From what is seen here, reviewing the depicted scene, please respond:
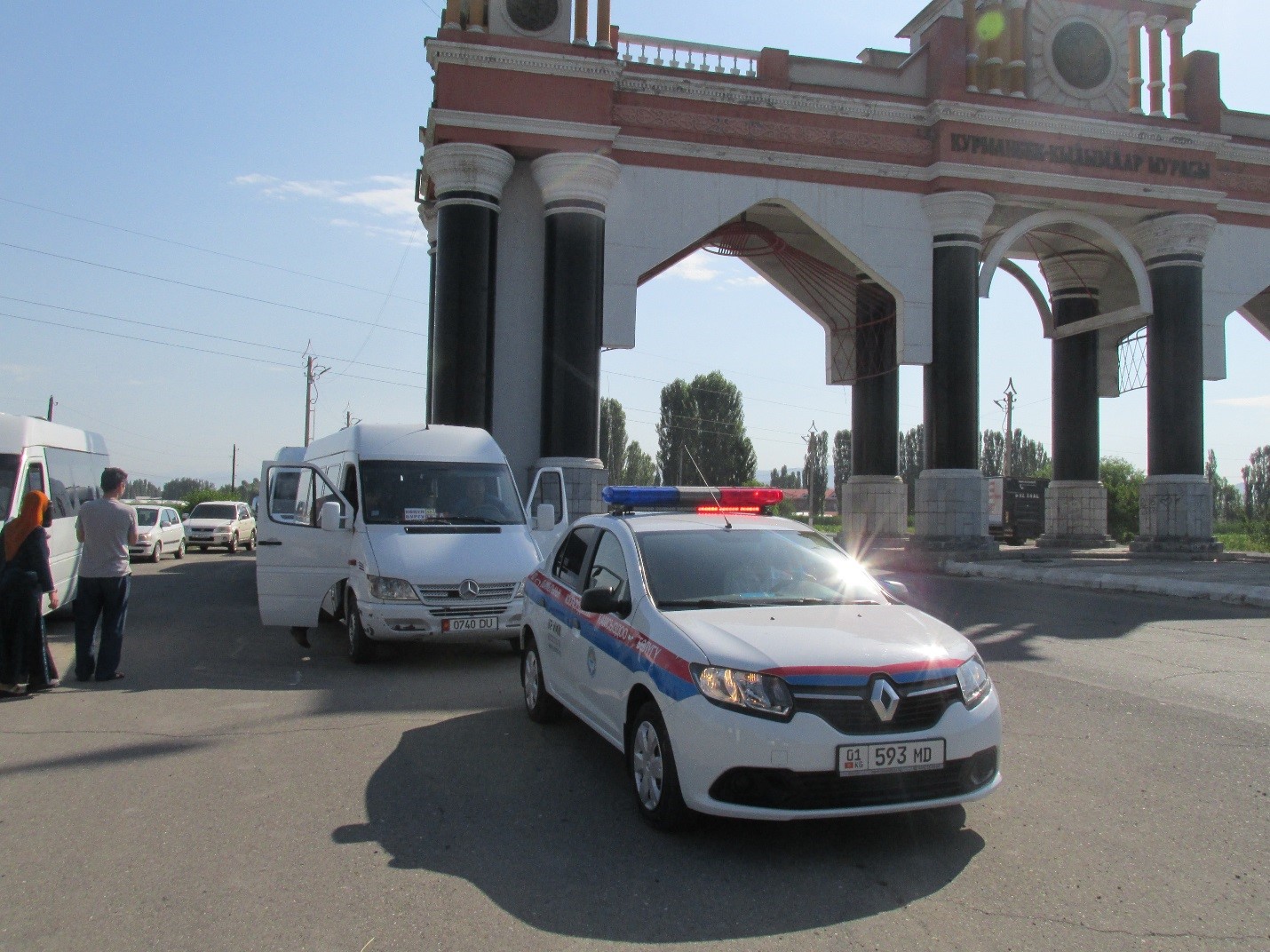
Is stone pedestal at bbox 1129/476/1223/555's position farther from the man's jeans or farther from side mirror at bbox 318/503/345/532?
the man's jeans

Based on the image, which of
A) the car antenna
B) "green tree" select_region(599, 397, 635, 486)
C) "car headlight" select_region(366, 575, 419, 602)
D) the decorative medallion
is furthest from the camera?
"green tree" select_region(599, 397, 635, 486)

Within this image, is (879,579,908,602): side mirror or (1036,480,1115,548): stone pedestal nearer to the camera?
(879,579,908,602): side mirror

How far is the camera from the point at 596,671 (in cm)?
575

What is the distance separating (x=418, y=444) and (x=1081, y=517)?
78.8 ft

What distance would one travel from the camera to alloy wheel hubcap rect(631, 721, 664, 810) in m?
4.80

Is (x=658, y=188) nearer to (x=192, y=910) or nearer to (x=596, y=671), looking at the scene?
(x=596, y=671)

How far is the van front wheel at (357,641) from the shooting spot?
9578mm

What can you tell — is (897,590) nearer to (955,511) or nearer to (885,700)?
(885,700)

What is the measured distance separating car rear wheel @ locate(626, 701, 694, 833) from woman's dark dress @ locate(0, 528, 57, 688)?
5.45m

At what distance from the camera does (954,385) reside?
24062mm

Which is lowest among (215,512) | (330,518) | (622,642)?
(622,642)

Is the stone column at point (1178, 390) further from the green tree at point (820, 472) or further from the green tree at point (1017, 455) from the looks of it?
the green tree at point (1017, 455)

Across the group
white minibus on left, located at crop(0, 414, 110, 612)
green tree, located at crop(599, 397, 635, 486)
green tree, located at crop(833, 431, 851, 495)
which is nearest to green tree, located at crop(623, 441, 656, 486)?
green tree, located at crop(599, 397, 635, 486)

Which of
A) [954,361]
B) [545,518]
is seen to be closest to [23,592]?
[545,518]
